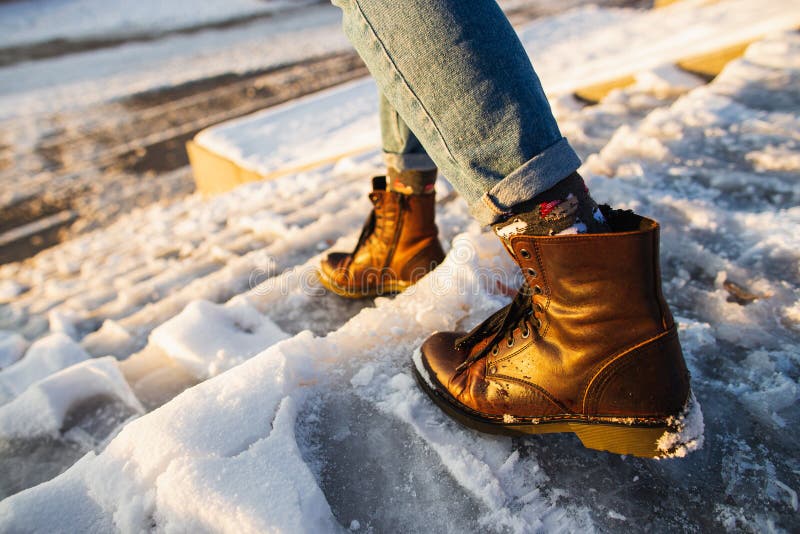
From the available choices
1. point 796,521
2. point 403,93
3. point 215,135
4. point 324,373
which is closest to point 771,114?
point 796,521

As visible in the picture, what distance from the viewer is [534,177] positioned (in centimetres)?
75

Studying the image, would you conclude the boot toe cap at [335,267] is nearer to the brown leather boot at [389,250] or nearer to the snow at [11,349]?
the brown leather boot at [389,250]

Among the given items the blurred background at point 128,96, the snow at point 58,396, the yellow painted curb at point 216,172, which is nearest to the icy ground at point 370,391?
the snow at point 58,396

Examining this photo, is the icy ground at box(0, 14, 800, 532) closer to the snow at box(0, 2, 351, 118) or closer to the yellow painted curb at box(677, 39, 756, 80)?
the yellow painted curb at box(677, 39, 756, 80)

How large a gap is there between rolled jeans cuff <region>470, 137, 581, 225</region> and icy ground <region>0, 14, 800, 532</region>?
0.50 meters

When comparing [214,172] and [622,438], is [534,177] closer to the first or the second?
[622,438]

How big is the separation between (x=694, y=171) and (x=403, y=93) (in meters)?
1.67

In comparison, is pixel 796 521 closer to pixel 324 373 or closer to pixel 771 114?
pixel 324 373

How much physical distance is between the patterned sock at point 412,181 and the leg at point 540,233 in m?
0.52

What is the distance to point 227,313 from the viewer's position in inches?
58.1

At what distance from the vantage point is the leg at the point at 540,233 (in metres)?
0.73

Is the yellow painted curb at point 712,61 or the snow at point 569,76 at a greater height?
the yellow painted curb at point 712,61

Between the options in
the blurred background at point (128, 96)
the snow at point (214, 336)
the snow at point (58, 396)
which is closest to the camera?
the snow at point (58, 396)

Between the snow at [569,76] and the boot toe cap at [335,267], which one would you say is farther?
the snow at [569,76]
